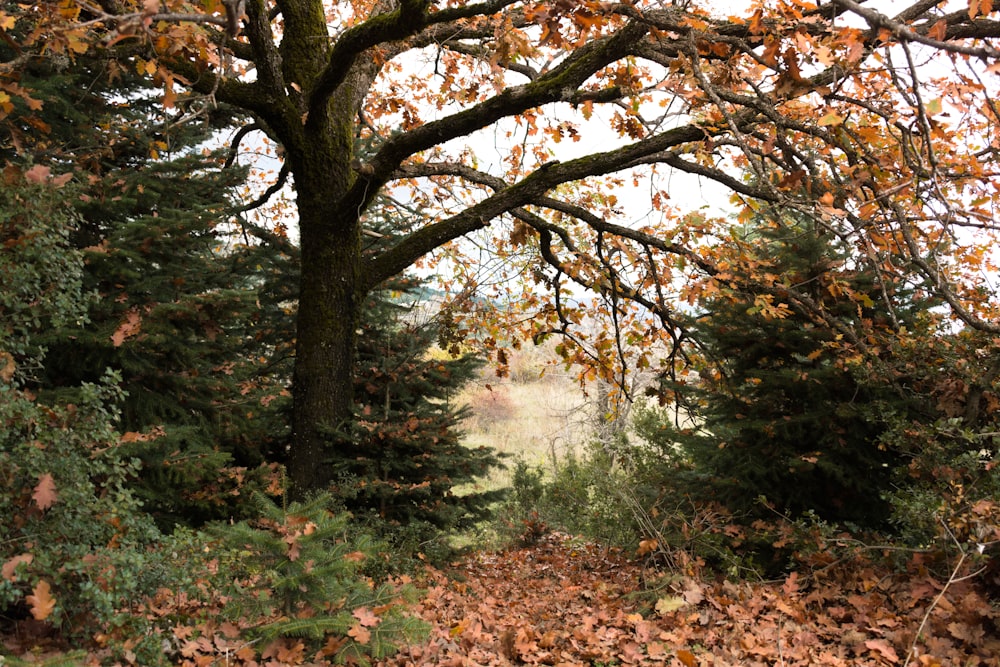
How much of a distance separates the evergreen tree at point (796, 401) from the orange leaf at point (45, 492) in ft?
17.7

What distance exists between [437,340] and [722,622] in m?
4.72

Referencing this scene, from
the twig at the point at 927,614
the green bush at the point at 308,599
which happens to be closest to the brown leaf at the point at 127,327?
the green bush at the point at 308,599

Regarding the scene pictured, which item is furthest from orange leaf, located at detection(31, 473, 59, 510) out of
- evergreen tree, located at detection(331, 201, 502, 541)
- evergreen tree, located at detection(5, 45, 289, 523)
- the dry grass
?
the dry grass

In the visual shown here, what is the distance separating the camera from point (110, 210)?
5.78 m

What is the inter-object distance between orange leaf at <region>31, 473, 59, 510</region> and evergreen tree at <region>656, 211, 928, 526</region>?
5.39 metres

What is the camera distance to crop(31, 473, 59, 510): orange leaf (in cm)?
318

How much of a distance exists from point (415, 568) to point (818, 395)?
441 cm

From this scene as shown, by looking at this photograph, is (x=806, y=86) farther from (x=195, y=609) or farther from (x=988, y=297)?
(x=195, y=609)

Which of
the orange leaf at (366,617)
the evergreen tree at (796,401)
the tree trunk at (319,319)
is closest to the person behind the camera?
the orange leaf at (366,617)

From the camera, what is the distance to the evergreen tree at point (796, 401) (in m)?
6.45

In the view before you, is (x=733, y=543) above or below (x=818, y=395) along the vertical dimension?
below

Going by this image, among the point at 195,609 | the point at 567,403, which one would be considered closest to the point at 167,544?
the point at 195,609

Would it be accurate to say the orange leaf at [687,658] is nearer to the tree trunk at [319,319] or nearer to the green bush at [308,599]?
the green bush at [308,599]

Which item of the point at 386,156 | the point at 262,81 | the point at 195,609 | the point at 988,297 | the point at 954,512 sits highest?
the point at 262,81
